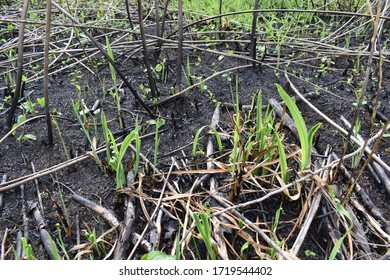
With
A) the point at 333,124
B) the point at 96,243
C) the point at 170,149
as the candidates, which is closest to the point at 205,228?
the point at 96,243

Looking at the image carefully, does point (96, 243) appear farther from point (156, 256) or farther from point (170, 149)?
point (170, 149)

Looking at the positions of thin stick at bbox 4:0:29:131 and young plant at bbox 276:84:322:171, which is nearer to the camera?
young plant at bbox 276:84:322:171

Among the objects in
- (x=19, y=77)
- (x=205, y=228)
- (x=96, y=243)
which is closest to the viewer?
(x=205, y=228)

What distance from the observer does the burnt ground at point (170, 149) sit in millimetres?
1284

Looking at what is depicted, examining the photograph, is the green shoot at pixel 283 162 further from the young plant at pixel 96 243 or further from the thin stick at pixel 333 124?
the young plant at pixel 96 243

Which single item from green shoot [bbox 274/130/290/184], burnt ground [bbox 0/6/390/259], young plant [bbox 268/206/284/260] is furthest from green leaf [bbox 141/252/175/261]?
green shoot [bbox 274/130/290/184]

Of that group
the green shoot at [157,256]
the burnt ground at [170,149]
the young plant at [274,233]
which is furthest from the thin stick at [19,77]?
the young plant at [274,233]

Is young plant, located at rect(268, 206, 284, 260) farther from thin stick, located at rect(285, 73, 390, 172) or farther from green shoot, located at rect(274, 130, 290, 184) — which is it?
thin stick, located at rect(285, 73, 390, 172)

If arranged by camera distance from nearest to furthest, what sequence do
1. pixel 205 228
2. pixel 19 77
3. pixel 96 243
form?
1. pixel 205 228
2. pixel 96 243
3. pixel 19 77

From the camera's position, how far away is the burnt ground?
1284 millimetres

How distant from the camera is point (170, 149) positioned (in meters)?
1.63

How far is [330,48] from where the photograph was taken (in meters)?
2.35

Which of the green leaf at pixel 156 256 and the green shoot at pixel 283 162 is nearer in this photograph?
the green leaf at pixel 156 256
